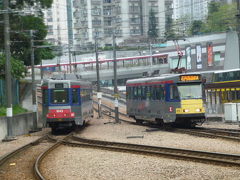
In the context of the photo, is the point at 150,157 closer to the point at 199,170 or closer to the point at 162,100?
the point at 199,170

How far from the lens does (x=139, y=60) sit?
86062 mm

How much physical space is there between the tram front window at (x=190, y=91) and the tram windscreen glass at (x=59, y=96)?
642 cm

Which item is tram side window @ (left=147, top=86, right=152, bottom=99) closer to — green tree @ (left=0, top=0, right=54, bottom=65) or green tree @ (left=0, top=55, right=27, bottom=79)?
green tree @ (left=0, top=0, right=54, bottom=65)

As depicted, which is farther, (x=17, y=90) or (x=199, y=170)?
(x=17, y=90)

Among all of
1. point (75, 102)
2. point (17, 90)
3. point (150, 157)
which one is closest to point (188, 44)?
point (17, 90)

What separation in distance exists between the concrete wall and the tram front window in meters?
9.59

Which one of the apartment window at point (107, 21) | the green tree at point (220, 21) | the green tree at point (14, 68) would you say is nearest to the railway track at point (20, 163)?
the green tree at point (14, 68)

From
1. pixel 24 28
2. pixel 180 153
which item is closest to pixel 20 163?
pixel 180 153

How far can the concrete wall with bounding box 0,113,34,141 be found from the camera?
27.5 metres

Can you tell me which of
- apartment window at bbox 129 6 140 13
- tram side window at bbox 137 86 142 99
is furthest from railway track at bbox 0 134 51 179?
apartment window at bbox 129 6 140 13

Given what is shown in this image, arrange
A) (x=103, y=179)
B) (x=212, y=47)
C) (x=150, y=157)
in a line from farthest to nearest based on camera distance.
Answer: (x=212, y=47) → (x=150, y=157) → (x=103, y=179)

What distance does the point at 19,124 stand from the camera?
31297 millimetres

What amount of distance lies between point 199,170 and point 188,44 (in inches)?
2894

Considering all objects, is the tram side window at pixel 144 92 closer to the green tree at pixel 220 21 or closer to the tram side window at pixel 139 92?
the tram side window at pixel 139 92
